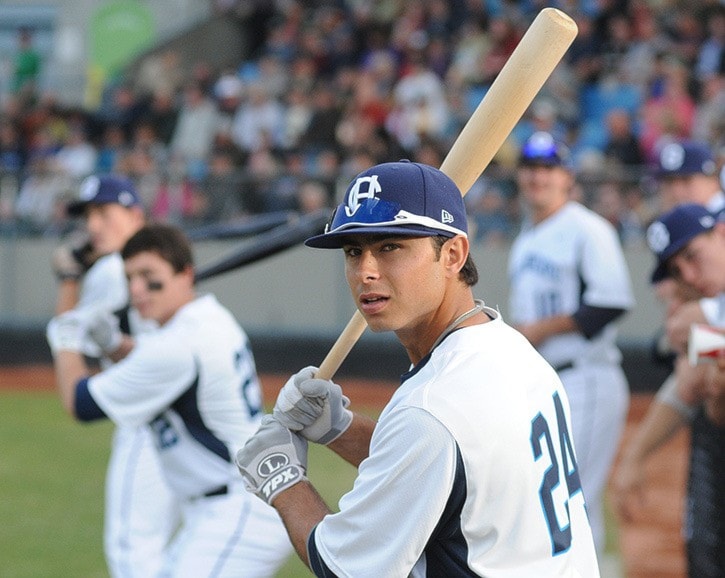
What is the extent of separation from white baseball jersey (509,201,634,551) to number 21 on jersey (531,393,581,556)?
3.40 metres

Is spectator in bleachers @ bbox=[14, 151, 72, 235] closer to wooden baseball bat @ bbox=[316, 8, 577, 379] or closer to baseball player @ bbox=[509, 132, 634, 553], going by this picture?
baseball player @ bbox=[509, 132, 634, 553]

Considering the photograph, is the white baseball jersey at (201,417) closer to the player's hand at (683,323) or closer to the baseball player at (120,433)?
the baseball player at (120,433)

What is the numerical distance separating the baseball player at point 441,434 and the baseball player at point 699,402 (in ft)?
5.41

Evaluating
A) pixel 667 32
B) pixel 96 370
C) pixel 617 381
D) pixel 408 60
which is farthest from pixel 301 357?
pixel 617 381

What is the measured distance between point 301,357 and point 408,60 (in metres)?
4.42

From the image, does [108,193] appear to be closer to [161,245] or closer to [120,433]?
[120,433]

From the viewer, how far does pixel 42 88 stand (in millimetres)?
18719

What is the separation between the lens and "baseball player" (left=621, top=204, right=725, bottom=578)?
4.24 meters

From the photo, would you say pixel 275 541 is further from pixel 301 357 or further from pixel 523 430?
pixel 301 357

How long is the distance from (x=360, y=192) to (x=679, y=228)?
192 cm

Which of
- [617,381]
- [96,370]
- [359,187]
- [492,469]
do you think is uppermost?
[359,187]

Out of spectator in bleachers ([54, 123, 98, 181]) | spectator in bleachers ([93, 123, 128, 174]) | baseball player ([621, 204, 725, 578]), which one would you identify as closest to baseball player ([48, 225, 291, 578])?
baseball player ([621, 204, 725, 578])

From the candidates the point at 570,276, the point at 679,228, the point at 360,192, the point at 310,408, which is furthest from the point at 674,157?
the point at 360,192

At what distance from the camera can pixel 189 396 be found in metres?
4.55
